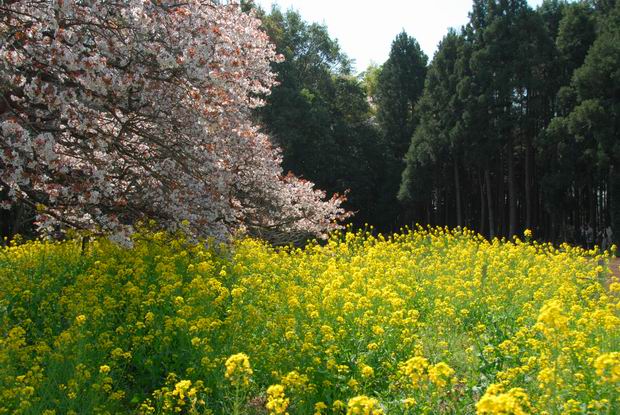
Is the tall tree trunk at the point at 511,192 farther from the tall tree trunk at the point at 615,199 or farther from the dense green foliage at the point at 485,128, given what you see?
the tall tree trunk at the point at 615,199

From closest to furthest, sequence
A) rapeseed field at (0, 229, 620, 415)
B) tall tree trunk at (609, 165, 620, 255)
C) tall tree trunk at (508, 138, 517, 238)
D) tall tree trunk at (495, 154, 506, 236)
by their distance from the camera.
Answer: rapeseed field at (0, 229, 620, 415)
tall tree trunk at (609, 165, 620, 255)
tall tree trunk at (508, 138, 517, 238)
tall tree trunk at (495, 154, 506, 236)

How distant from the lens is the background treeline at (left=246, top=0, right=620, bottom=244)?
22958 millimetres

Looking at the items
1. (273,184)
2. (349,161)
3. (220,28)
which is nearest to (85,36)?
(220,28)

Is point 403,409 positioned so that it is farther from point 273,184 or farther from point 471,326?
point 273,184

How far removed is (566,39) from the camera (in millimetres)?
25516

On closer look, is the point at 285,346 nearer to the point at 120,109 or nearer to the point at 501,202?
the point at 120,109

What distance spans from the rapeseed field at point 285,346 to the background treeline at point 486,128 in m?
16.6

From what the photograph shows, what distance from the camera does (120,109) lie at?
7.22 metres

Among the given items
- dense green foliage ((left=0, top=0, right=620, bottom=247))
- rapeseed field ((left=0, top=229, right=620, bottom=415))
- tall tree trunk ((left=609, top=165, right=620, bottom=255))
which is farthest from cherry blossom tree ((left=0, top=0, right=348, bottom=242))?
tall tree trunk ((left=609, top=165, right=620, bottom=255))

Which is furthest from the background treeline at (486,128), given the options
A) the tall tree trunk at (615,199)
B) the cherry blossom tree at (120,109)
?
the cherry blossom tree at (120,109)

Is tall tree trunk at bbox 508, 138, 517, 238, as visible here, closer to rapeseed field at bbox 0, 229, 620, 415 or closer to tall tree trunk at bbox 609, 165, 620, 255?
tall tree trunk at bbox 609, 165, 620, 255

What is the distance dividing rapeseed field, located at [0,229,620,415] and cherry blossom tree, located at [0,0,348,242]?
0.74 metres

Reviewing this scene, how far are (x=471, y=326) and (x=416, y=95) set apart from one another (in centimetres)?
2883

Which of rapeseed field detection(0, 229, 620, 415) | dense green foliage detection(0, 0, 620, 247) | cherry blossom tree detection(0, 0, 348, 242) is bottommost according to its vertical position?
rapeseed field detection(0, 229, 620, 415)
